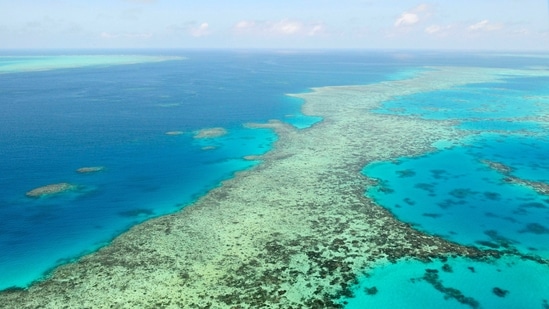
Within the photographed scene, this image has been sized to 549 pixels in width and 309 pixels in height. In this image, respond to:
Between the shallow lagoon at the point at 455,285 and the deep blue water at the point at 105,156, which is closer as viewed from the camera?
the shallow lagoon at the point at 455,285

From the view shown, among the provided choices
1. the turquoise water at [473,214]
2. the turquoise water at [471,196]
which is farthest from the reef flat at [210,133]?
the turquoise water at [471,196]

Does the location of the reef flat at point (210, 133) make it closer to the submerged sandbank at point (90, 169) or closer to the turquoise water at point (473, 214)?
the submerged sandbank at point (90, 169)

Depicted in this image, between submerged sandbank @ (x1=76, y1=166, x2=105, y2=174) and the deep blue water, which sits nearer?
the deep blue water

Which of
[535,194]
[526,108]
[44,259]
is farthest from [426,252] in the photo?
[526,108]

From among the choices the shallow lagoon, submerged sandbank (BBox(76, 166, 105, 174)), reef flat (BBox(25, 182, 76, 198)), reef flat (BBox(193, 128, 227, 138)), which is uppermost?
reef flat (BBox(193, 128, 227, 138))

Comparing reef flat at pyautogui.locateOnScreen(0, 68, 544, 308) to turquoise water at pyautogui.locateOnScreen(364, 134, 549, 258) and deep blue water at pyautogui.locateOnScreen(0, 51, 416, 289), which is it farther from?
deep blue water at pyautogui.locateOnScreen(0, 51, 416, 289)

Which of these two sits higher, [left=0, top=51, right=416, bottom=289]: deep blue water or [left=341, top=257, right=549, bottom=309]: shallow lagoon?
[left=0, top=51, right=416, bottom=289]: deep blue water

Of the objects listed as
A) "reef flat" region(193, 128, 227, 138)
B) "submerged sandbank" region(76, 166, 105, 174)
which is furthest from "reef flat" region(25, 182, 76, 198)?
"reef flat" region(193, 128, 227, 138)
